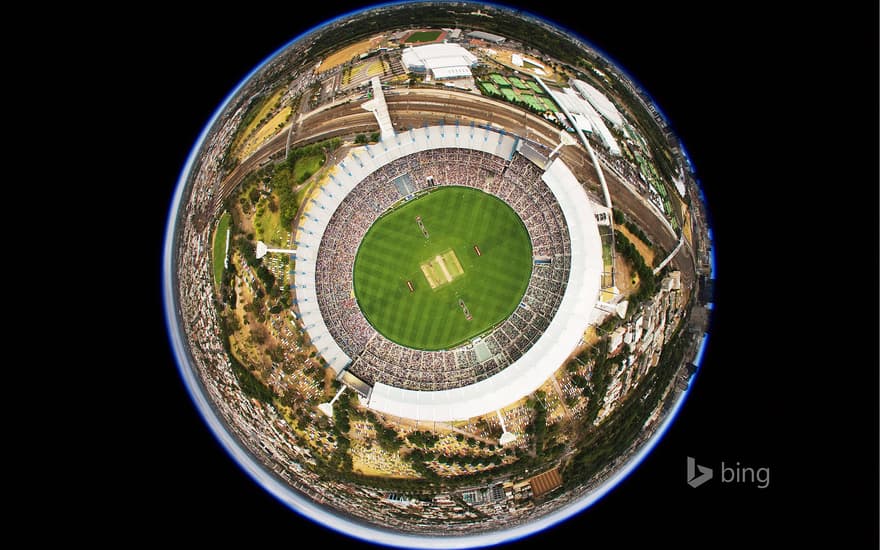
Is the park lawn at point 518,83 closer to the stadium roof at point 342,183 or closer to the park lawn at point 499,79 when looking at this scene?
the park lawn at point 499,79

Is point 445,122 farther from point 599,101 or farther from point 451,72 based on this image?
point 599,101

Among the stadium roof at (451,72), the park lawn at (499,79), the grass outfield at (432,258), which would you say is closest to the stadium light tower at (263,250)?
the grass outfield at (432,258)

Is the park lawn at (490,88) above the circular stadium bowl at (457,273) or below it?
above

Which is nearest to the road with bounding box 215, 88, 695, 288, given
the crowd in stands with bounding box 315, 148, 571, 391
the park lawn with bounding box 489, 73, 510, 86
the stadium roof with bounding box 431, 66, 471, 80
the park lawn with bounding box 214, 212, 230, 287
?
the stadium roof with bounding box 431, 66, 471, 80

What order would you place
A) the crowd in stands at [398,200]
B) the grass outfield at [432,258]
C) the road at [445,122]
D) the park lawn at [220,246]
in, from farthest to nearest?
the grass outfield at [432,258] → the crowd in stands at [398,200] → the park lawn at [220,246] → the road at [445,122]

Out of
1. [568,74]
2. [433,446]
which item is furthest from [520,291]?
[568,74]

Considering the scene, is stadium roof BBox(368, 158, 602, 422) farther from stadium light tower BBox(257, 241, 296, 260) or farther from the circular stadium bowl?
stadium light tower BBox(257, 241, 296, 260)

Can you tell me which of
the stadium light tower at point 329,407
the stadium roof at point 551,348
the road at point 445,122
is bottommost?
the stadium light tower at point 329,407

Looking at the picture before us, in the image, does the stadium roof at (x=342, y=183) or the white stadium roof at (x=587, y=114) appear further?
the stadium roof at (x=342, y=183)
